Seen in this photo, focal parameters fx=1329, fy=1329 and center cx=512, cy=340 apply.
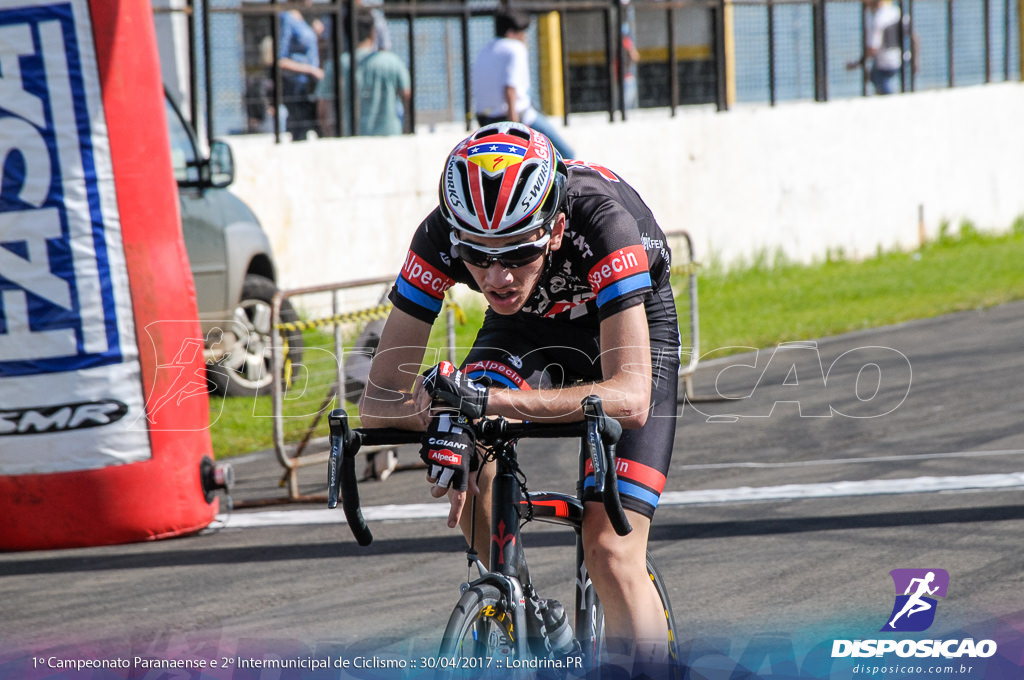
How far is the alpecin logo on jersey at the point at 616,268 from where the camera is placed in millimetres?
3723

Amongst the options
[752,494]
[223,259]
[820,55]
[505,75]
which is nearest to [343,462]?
[752,494]

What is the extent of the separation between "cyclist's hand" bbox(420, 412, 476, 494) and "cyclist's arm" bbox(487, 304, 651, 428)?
4.9 inches

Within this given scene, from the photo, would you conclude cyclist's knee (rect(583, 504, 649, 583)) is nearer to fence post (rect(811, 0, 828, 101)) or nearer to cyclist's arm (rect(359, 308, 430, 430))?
cyclist's arm (rect(359, 308, 430, 430))

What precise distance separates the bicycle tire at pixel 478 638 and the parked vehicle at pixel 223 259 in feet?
21.3

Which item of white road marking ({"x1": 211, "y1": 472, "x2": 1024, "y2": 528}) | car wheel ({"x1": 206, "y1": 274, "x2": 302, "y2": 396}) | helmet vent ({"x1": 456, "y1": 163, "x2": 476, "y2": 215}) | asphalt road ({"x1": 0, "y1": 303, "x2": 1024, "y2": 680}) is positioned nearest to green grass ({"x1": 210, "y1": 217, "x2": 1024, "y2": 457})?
car wheel ({"x1": 206, "y1": 274, "x2": 302, "y2": 396})

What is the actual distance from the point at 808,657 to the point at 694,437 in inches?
163

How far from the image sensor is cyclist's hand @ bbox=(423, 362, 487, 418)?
10.8ft

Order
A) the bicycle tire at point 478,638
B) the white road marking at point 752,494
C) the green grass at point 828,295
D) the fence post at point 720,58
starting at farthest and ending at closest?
the fence post at point 720,58, the green grass at point 828,295, the white road marking at point 752,494, the bicycle tire at point 478,638

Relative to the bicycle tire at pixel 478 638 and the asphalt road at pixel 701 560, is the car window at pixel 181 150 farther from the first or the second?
the bicycle tire at pixel 478 638

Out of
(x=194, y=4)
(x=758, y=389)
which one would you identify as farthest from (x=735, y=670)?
(x=194, y=4)

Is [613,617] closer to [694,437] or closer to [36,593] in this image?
[36,593]

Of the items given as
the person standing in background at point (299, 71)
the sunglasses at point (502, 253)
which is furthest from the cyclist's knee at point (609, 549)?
the person standing in background at point (299, 71)

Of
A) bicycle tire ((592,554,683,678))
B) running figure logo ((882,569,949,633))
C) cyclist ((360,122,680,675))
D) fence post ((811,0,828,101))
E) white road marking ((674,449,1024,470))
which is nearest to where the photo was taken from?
cyclist ((360,122,680,675))

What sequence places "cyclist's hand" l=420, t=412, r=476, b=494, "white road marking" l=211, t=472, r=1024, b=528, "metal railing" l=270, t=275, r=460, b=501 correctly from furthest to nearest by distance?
"metal railing" l=270, t=275, r=460, b=501
"white road marking" l=211, t=472, r=1024, b=528
"cyclist's hand" l=420, t=412, r=476, b=494
